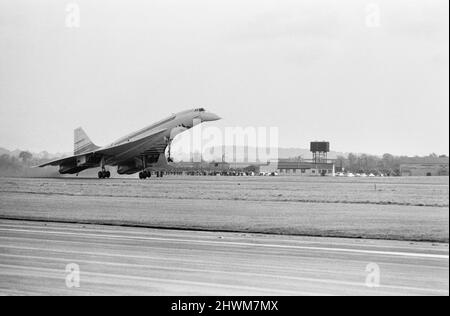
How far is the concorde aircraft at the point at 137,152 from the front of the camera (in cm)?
4331

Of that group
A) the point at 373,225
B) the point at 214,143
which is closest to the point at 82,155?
the point at 214,143

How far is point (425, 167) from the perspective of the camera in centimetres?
2402

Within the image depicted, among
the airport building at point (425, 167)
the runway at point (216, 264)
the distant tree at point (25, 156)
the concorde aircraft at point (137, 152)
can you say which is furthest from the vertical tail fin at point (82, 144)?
the runway at point (216, 264)

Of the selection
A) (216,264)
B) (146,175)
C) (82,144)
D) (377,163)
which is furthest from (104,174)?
(216,264)

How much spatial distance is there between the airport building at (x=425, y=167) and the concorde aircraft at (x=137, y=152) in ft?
57.9

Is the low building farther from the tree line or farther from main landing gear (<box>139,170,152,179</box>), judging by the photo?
main landing gear (<box>139,170,152,179</box>)

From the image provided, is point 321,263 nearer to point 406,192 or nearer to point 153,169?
point 406,192

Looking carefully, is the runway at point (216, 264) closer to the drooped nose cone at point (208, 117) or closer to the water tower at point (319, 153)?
the drooped nose cone at point (208, 117)

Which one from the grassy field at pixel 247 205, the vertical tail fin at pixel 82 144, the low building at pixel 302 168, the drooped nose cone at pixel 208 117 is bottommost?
the grassy field at pixel 247 205

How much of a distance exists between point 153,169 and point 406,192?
1915 cm

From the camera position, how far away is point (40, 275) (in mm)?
10648

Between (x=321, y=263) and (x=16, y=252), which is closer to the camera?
(x=321, y=263)

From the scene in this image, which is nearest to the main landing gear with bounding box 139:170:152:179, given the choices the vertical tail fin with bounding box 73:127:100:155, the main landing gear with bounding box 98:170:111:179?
the vertical tail fin with bounding box 73:127:100:155

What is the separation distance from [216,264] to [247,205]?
14.4 metres
